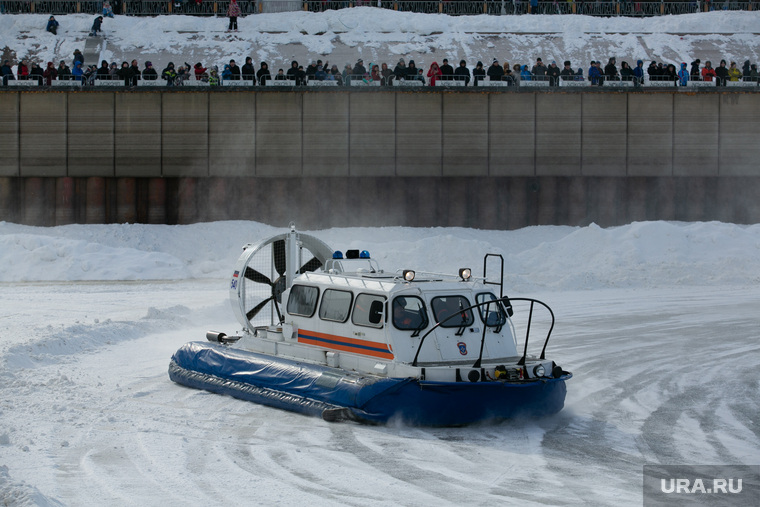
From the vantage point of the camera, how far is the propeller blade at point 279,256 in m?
12.2

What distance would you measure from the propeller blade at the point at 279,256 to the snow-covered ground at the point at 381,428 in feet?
7.06

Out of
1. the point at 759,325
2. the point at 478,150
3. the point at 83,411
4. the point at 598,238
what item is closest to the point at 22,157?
the point at 478,150

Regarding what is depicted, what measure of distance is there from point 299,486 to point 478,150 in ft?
70.9

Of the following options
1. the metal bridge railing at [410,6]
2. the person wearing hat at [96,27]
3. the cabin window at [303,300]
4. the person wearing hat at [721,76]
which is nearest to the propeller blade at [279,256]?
the cabin window at [303,300]

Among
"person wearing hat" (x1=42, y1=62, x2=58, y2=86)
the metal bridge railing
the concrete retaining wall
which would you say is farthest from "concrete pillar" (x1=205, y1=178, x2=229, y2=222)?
the metal bridge railing

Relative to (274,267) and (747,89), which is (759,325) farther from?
(747,89)

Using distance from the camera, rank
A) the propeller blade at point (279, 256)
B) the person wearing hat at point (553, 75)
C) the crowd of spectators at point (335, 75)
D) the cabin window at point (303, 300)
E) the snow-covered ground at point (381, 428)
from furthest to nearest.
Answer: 1. the person wearing hat at point (553, 75)
2. the crowd of spectators at point (335, 75)
3. the propeller blade at point (279, 256)
4. the cabin window at point (303, 300)
5. the snow-covered ground at point (381, 428)

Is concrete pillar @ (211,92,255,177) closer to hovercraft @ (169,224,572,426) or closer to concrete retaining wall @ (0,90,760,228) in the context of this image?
concrete retaining wall @ (0,90,760,228)

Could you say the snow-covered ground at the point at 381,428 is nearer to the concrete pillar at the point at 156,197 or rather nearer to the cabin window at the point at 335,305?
the cabin window at the point at 335,305

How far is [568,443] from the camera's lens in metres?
8.52

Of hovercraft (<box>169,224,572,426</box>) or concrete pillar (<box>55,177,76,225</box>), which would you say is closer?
hovercraft (<box>169,224,572,426</box>)

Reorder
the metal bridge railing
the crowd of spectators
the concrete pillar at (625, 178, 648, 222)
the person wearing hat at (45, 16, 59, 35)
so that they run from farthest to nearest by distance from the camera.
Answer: the metal bridge railing
the person wearing hat at (45, 16, 59, 35)
the concrete pillar at (625, 178, 648, 222)
the crowd of spectators

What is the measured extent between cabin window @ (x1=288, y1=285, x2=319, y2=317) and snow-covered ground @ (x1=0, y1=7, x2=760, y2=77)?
23.3 m

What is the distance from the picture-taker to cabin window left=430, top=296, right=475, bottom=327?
9.62 meters
